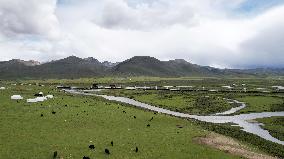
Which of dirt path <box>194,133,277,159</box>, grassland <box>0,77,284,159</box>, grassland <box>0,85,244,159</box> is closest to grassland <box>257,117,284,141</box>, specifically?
grassland <box>0,77,284,159</box>

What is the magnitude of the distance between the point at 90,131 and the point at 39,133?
8.47m

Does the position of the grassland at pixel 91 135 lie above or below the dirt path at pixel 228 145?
above

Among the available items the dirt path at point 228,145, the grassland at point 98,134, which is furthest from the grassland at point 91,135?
the dirt path at point 228,145

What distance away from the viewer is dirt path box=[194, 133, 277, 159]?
55.6 m

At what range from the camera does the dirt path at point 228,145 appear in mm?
55647

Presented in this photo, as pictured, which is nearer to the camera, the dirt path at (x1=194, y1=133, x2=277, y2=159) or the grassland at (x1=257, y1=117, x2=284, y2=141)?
the dirt path at (x1=194, y1=133, x2=277, y2=159)

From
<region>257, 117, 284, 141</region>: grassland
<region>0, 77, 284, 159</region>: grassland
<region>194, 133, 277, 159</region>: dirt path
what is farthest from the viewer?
<region>257, 117, 284, 141</region>: grassland

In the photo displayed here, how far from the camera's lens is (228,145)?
61.3m

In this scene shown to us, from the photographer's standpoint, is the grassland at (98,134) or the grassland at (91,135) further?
the grassland at (98,134)

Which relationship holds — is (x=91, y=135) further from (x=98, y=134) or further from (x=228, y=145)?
(x=228, y=145)

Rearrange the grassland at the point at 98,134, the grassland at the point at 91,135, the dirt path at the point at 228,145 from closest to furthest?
the grassland at the point at 91,135 → the grassland at the point at 98,134 → the dirt path at the point at 228,145

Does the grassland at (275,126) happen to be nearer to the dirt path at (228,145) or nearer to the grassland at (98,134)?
the grassland at (98,134)

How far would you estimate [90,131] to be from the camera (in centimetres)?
6475

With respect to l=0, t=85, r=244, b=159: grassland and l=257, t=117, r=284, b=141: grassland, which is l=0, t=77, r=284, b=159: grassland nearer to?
l=0, t=85, r=244, b=159: grassland
